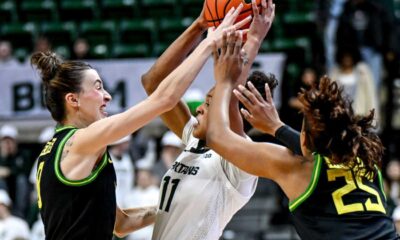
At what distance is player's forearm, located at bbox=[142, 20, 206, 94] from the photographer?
14.6ft

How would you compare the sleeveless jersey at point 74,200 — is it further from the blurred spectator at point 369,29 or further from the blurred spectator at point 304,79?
the blurred spectator at point 369,29

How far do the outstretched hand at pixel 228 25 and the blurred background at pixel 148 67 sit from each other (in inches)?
163

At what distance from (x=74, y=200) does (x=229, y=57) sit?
982mm

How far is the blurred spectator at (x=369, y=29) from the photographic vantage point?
400 inches

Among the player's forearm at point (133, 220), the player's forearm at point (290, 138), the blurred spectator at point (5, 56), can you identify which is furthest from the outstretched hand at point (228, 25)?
the blurred spectator at point (5, 56)

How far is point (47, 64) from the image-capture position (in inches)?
162

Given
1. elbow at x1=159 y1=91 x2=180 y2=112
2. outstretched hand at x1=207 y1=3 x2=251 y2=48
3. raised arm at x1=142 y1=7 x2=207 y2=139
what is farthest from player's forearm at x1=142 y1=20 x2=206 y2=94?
elbow at x1=159 y1=91 x2=180 y2=112

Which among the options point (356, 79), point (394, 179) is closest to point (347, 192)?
point (394, 179)

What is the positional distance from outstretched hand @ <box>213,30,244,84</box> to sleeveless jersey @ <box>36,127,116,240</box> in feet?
2.30

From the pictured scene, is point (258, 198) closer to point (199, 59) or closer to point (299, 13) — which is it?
point (299, 13)

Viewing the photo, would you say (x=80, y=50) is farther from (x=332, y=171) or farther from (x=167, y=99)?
(x=332, y=171)

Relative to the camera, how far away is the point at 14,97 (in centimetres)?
1075

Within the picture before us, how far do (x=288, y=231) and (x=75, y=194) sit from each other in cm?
571

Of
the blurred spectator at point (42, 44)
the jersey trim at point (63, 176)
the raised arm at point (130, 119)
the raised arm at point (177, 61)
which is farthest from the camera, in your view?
the blurred spectator at point (42, 44)
